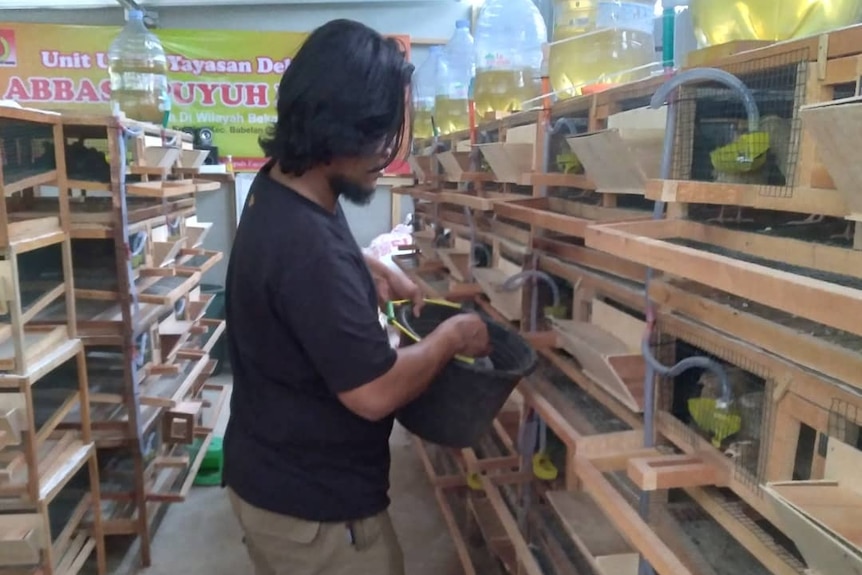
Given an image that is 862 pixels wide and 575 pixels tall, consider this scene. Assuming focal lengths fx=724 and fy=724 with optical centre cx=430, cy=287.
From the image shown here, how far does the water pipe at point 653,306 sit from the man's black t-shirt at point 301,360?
0.44 metres

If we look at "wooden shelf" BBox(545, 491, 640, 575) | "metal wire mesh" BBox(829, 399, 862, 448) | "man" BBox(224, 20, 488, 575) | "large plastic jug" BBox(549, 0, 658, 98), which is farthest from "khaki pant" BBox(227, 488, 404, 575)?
"large plastic jug" BBox(549, 0, 658, 98)

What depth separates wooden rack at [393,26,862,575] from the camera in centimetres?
78

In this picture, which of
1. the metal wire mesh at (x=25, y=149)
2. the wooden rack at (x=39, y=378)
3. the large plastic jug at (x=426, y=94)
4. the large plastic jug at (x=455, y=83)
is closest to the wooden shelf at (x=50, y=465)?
the wooden rack at (x=39, y=378)

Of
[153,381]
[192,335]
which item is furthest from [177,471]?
[192,335]

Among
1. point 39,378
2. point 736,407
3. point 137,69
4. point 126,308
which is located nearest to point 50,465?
point 39,378

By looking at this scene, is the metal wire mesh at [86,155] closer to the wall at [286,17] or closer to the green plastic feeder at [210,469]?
the green plastic feeder at [210,469]

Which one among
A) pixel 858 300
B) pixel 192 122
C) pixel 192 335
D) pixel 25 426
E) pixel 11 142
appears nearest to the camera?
pixel 858 300

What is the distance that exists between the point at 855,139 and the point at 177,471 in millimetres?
2949

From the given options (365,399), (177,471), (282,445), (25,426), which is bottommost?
(177,471)

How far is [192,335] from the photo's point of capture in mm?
3717

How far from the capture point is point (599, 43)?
197cm

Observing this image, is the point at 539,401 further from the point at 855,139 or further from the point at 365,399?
the point at 855,139

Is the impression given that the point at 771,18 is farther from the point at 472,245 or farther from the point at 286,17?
the point at 286,17

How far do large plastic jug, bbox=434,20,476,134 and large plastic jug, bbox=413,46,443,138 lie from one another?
0.25ft
